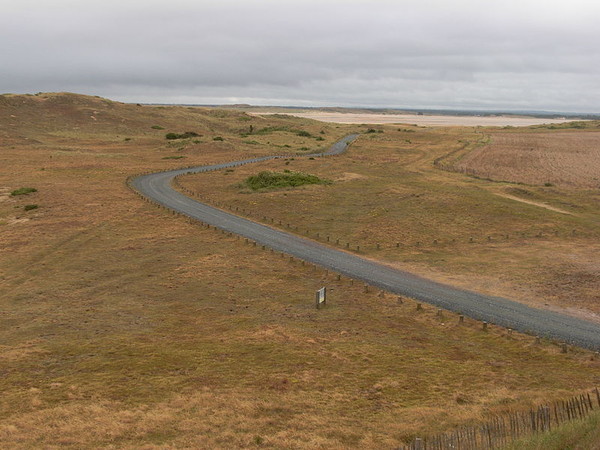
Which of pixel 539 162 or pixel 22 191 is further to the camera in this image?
pixel 539 162

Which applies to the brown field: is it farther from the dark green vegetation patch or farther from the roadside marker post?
the roadside marker post

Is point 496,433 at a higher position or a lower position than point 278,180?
lower

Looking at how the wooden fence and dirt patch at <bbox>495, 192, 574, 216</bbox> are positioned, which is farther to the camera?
dirt patch at <bbox>495, 192, 574, 216</bbox>

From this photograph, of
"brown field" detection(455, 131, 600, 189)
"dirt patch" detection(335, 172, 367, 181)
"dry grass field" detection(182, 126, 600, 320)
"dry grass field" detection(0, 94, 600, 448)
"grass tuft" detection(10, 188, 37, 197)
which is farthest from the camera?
"brown field" detection(455, 131, 600, 189)

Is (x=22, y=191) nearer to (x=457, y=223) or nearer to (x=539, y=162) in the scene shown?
(x=457, y=223)

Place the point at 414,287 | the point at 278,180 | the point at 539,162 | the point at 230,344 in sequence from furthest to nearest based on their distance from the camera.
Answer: the point at 539,162
the point at 278,180
the point at 414,287
the point at 230,344

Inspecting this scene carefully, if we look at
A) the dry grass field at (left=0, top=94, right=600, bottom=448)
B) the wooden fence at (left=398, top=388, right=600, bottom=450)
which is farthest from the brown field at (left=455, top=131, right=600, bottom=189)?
the wooden fence at (left=398, top=388, right=600, bottom=450)

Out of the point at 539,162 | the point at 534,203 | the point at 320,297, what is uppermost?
the point at 539,162

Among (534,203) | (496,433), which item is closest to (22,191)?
(534,203)
